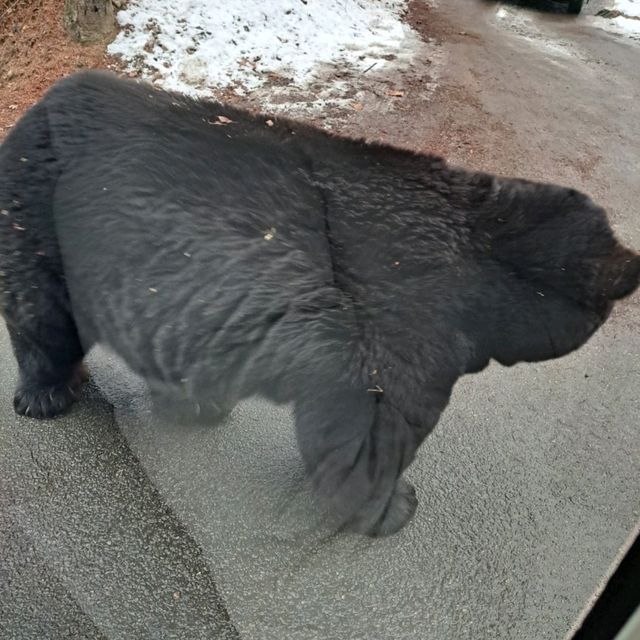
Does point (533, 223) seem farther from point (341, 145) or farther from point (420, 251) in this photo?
point (341, 145)

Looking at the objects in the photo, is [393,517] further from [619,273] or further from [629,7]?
[629,7]

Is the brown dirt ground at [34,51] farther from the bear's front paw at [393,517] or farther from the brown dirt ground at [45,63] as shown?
the bear's front paw at [393,517]

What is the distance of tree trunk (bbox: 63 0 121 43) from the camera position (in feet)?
6.55

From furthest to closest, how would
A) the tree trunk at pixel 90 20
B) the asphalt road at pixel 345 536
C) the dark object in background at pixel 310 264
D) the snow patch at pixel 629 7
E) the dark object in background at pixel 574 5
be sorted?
the snow patch at pixel 629 7
the dark object in background at pixel 574 5
the tree trunk at pixel 90 20
the asphalt road at pixel 345 536
the dark object in background at pixel 310 264

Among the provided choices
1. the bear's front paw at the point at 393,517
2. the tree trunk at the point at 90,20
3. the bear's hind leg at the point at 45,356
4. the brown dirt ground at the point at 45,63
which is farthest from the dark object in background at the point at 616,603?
the tree trunk at the point at 90,20

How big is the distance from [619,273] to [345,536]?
0.98 metres

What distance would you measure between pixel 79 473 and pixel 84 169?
3.07 ft

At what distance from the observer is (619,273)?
134cm

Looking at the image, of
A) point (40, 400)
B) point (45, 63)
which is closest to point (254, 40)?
point (45, 63)

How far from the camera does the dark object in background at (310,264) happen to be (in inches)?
52.3

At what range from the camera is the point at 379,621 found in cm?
145

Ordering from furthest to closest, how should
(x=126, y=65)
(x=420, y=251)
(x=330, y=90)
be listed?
1. (x=330, y=90)
2. (x=126, y=65)
3. (x=420, y=251)

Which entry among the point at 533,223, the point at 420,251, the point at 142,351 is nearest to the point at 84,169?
the point at 142,351

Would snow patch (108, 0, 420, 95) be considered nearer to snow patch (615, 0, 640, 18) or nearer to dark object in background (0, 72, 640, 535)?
dark object in background (0, 72, 640, 535)
